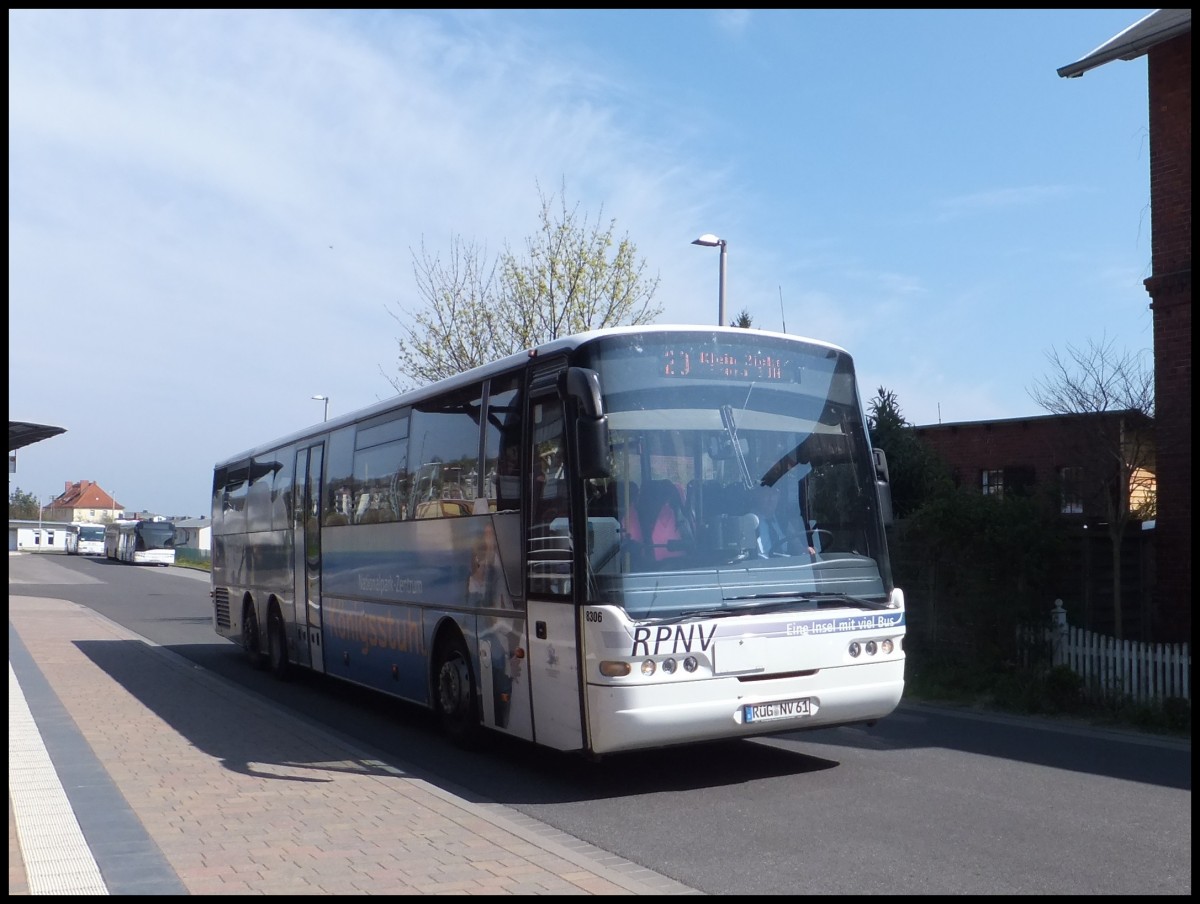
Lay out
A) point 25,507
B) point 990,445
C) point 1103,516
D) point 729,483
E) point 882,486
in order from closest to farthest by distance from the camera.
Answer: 1. point 729,483
2. point 882,486
3. point 1103,516
4. point 990,445
5. point 25,507

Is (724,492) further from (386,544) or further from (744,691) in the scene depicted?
(386,544)

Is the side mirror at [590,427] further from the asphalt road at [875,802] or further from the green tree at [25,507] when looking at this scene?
the green tree at [25,507]

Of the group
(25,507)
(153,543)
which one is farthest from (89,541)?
(25,507)

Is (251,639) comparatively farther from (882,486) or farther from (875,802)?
(875,802)

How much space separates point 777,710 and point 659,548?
56.4 inches

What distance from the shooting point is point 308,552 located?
14.9m

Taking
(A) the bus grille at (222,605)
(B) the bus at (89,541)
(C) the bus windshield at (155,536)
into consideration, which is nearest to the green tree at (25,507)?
(B) the bus at (89,541)

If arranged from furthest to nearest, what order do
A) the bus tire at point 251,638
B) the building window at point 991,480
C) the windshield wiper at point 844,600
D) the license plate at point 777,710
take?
1. the building window at point 991,480
2. the bus tire at point 251,638
3. the windshield wiper at point 844,600
4. the license plate at point 777,710

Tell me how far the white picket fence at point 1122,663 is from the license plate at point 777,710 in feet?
18.1

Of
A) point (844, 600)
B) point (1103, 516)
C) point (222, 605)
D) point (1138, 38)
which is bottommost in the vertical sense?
point (222, 605)

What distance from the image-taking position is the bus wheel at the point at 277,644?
16391mm

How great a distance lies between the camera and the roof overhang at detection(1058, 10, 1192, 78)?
48.9 ft

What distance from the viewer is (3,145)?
23.7 ft

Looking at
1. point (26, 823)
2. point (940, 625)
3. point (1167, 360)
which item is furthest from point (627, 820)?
point (1167, 360)
